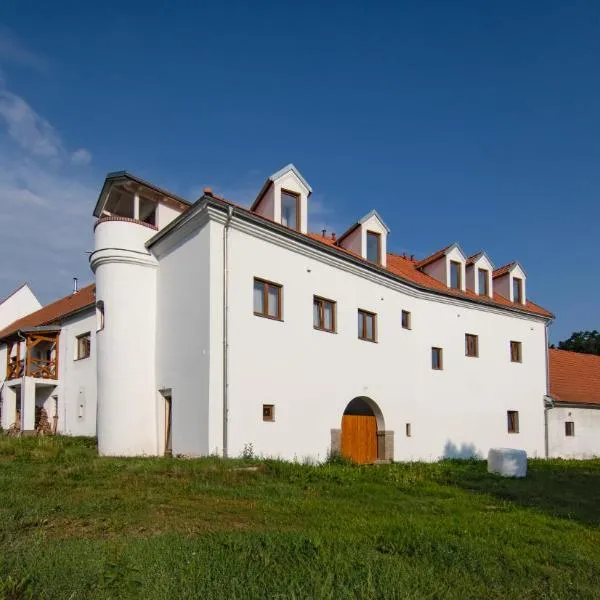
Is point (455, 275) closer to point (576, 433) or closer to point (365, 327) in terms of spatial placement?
point (365, 327)

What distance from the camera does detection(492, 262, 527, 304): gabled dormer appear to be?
86.5 feet

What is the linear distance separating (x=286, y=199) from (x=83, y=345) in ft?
37.1

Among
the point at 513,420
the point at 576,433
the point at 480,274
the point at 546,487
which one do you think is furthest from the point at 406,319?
the point at 576,433

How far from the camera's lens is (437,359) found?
22.5 metres

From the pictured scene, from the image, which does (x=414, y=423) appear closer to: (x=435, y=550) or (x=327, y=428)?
(x=327, y=428)

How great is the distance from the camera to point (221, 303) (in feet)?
47.6

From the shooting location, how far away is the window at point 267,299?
1556 centimetres

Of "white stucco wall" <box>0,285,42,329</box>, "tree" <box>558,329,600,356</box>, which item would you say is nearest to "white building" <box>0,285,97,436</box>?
"white stucco wall" <box>0,285,42,329</box>

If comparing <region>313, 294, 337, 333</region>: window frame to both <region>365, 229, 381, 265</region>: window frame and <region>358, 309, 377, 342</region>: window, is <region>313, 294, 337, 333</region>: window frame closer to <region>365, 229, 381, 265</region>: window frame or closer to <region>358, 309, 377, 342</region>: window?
<region>358, 309, 377, 342</region>: window

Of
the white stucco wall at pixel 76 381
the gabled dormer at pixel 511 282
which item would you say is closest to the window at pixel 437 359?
the gabled dormer at pixel 511 282

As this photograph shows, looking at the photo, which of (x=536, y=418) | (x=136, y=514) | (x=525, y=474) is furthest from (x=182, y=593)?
(x=536, y=418)

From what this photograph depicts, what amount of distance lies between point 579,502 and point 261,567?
8.96 m

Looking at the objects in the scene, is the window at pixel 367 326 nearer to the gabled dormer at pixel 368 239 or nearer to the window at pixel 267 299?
the gabled dormer at pixel 368 239

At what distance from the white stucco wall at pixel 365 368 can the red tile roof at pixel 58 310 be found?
993cm
